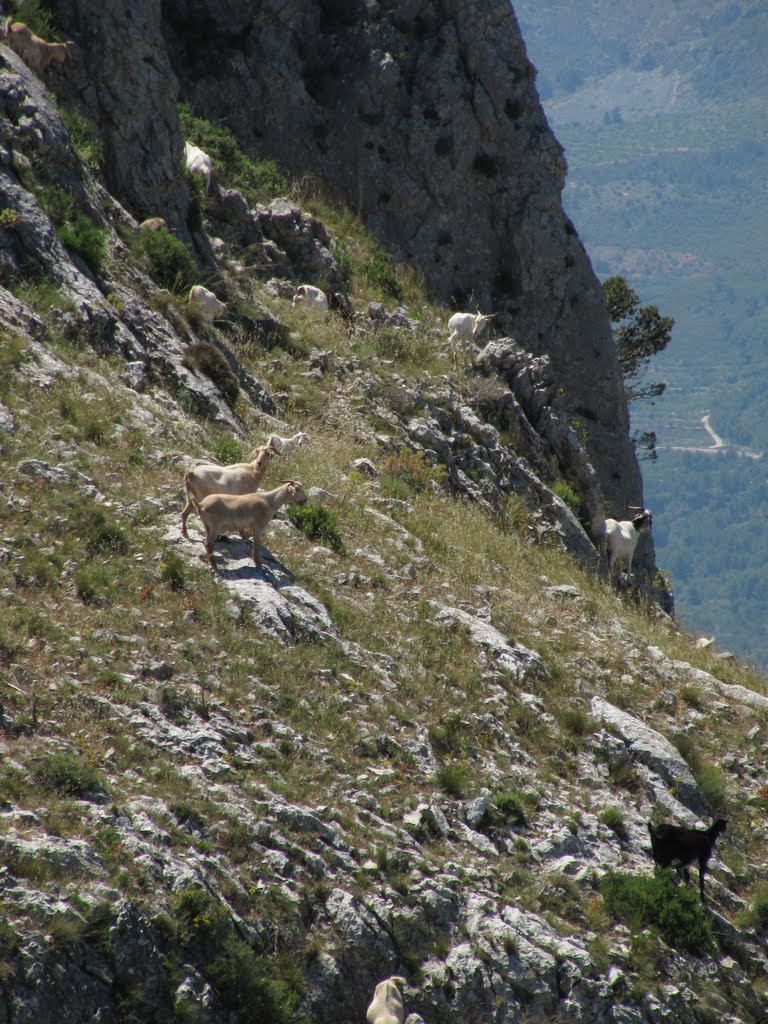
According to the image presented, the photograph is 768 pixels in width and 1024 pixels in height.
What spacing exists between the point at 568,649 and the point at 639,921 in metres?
5.00

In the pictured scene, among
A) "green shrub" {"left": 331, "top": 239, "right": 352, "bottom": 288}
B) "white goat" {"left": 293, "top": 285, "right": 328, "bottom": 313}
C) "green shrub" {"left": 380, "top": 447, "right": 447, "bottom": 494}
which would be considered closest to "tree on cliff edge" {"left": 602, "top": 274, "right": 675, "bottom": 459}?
"green shrub" {"left": 331, "top": 239, "right": 352, "bottom": 288}

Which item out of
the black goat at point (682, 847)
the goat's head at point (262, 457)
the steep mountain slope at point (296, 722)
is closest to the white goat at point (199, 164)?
the steep mountain slope at point (296, 722)

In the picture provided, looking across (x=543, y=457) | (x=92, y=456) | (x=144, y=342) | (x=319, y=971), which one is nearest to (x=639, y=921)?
(x=319, y=971)

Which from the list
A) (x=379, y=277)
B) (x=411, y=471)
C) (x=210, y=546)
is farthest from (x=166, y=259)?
(x=210, y=546)

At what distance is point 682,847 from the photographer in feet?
34.8

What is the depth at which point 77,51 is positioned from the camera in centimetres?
2211

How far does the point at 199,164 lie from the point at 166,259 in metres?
6.43

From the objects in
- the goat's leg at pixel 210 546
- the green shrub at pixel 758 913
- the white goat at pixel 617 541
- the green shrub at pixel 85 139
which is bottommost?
the green shrub at pixel 758 913

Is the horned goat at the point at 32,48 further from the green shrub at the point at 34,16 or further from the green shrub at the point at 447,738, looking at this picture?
the green shrub at the point at 447,738

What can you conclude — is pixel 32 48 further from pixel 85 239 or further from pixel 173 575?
pixel 173 575

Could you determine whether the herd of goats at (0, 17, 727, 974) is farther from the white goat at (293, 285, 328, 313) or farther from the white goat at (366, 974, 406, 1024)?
the white goat at (293, 285, 328, 313)

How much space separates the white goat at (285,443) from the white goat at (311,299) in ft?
25.8

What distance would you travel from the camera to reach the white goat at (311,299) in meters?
24.3

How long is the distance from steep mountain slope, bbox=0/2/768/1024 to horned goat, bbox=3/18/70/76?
124 centimetres
